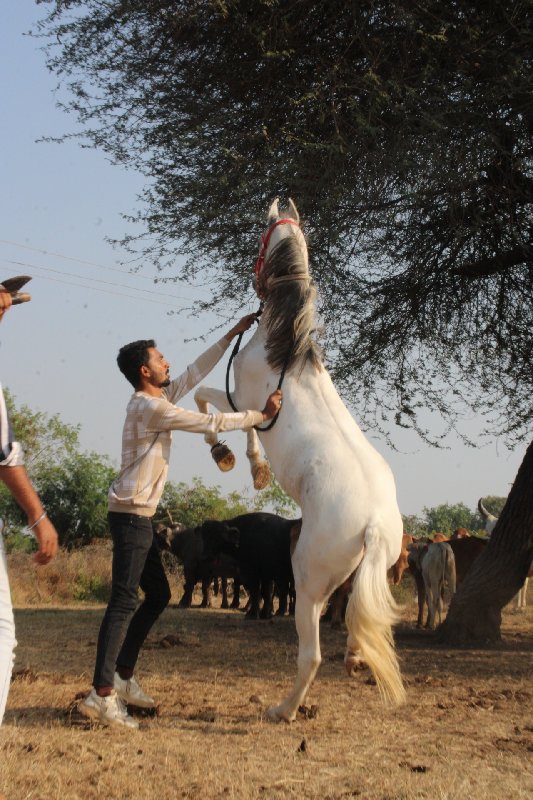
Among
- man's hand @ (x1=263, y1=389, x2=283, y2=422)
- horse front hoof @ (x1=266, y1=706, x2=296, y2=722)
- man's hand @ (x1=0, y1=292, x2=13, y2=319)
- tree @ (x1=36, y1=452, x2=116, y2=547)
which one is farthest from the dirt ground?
tree @ (x1=36, y1=452, x2=116, y2=547)

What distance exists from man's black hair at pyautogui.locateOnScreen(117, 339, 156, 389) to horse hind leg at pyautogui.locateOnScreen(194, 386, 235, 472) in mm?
645

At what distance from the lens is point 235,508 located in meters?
24.5

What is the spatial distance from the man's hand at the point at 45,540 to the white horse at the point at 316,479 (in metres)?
1.95

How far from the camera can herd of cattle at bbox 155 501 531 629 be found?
12.2 metres

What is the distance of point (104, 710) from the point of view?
17.4 ft

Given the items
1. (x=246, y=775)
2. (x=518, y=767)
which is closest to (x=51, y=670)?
(x=246, y=775)

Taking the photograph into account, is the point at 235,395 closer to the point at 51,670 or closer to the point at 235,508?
the point at 51,670

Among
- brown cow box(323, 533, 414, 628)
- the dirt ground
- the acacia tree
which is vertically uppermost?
the acacia tree

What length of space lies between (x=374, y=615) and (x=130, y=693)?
1685 millimetres

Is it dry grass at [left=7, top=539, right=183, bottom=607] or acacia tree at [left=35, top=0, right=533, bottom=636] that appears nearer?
acacia tree at [left=35, top=0, right=533, bottom=636]

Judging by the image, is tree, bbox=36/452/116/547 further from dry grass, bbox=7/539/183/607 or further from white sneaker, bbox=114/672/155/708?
white sneaker, bbox=114/672/155/708

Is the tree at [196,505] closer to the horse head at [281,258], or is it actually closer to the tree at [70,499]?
the tree at [70,499]

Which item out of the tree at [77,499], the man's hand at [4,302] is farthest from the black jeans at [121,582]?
the tree at [77,499]

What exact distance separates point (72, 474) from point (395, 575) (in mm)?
13280
